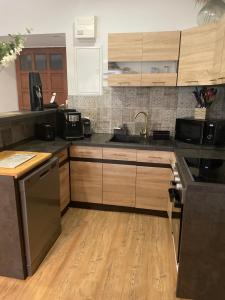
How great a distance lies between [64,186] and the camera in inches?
103

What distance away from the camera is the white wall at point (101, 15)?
2670mm

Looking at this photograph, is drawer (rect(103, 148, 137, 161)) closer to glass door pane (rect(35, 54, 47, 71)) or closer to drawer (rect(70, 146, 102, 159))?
drawer (rect(70, 146, 102, 159))

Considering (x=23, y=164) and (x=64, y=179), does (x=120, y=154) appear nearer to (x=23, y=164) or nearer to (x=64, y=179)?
(x=64, y=179)

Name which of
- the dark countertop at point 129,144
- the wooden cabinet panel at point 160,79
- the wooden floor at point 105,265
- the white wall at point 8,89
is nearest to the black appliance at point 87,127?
the dark countertop at point 129,144

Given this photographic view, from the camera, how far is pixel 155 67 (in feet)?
8.47

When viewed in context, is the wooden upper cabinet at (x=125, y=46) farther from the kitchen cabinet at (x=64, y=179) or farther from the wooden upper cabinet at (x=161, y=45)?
the kitchen cabinet at (x=64, y=179)

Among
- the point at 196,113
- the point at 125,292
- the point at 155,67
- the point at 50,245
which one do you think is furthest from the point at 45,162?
the point at 196,113

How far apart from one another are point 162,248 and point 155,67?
1.93 metres

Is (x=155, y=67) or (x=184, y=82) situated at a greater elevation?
(x=155, y=67)

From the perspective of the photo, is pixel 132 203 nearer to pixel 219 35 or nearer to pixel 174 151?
pixel 174 151

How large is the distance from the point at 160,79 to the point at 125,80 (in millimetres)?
400

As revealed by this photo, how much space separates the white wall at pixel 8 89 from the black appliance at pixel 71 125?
2661mm

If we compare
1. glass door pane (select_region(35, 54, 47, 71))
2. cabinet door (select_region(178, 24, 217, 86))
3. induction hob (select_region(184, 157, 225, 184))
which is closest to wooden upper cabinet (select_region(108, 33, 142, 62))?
cabinet door (select_region(178, 24, 217, 86))

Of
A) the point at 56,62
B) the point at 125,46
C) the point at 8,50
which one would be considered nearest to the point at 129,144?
the point at 125,46
